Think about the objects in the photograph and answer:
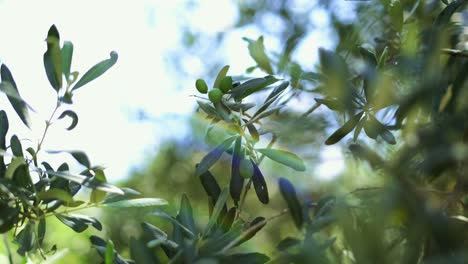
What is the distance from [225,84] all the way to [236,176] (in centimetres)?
9

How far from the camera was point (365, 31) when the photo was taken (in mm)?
857

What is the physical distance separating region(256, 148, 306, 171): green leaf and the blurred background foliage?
0.04ft

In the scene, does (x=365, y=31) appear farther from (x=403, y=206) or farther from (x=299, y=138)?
(x=403, y=206)

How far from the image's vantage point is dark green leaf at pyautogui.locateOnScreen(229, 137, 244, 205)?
2.06 ft

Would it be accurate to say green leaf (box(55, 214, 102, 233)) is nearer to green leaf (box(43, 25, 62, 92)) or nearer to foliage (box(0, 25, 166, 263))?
foliage (box(0, 25, 166, 263))

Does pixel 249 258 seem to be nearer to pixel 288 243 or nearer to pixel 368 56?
pixel 288 243

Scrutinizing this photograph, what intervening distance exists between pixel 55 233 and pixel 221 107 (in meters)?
1.21

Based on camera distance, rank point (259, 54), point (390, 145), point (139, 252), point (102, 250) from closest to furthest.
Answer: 1. point (139, 252)
2. point (102, 250)
3. point (390, 145)
4. point (259, 54)

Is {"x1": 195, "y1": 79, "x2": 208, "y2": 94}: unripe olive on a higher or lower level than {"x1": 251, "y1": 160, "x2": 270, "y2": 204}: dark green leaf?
higher

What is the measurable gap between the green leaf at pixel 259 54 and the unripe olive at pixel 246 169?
26 centimetres

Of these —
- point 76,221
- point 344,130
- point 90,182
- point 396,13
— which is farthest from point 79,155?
point 396,13

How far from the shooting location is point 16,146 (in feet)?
2.00

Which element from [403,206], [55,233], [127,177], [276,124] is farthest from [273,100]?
[127,177]

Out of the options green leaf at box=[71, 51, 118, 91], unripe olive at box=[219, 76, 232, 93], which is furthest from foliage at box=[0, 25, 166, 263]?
unripe olive at box=[219, 76, 232, 93]
